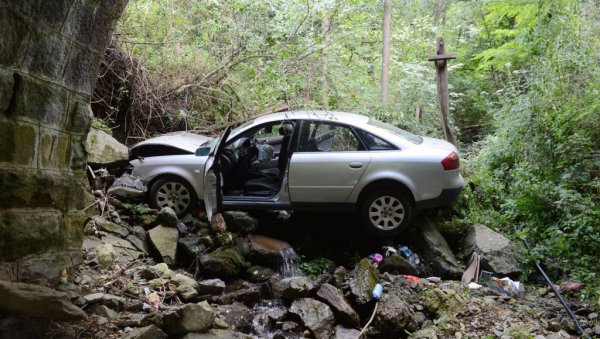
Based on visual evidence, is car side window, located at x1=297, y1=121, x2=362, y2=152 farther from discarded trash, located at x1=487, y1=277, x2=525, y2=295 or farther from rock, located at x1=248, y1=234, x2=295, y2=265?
discarded trash, located at x1=487, y1=277, x2=525, y2=295

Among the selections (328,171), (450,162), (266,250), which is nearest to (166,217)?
(266,250)

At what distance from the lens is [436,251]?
6.30 metres

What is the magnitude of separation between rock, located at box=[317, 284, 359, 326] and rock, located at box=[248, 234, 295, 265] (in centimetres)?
123

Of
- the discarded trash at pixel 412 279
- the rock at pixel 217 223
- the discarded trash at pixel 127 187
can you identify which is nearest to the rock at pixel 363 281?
the discarded trash at pixel 412 279

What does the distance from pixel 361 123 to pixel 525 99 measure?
382 cm

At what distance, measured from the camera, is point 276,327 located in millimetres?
4848

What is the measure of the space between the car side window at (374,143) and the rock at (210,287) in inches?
107

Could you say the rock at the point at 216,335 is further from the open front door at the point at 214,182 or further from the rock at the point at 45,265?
the open front door at the point at 214,182

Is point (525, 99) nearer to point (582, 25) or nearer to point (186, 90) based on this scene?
point (582, 25)

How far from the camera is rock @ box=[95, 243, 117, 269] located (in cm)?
477

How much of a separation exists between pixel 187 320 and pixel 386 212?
3365 mm

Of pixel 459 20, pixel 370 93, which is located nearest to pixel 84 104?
pixel 370 93

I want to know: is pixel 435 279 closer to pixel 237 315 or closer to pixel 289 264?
pixel 289 264

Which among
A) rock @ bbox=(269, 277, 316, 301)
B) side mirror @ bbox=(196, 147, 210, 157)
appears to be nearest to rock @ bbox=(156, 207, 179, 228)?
side mirror @ bbox=(196, 147, 210, 157)
